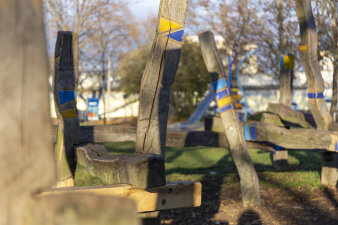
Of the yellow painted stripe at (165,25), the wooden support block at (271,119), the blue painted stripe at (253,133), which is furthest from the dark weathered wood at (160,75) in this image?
Answer: the wooden support block at (271,119)

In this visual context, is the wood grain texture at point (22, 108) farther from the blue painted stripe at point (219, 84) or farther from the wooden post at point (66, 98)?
the blue painted stripe at point (219, 84)

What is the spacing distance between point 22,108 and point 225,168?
7297 mm

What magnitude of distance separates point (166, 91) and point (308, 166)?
5.67m

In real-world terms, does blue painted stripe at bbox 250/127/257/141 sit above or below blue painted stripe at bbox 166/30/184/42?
below

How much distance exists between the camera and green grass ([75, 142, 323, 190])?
605 centimetres

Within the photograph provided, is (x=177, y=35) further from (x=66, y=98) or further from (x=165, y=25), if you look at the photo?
(x=66, y=98)

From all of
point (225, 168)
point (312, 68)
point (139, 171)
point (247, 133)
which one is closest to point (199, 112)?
point (225, 168)

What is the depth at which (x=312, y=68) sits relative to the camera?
17.7 ft

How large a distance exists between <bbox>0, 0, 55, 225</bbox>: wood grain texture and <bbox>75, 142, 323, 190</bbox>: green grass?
546 cm

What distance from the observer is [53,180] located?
69 centimetres

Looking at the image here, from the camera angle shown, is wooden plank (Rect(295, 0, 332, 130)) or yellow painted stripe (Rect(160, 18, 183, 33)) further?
wooden plank (Rect(295, 0, 332, 130))

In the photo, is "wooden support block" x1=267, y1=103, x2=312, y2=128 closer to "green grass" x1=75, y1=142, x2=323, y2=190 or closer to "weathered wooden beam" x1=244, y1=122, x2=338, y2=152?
"green grass" x1=75, y1=142, x2=323, y2=190

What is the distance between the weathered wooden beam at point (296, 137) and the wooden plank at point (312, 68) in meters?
1.17

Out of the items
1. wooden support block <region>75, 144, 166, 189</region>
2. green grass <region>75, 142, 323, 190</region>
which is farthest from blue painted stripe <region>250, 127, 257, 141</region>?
wooden support block <region>75, 144, 166, 189</region>
